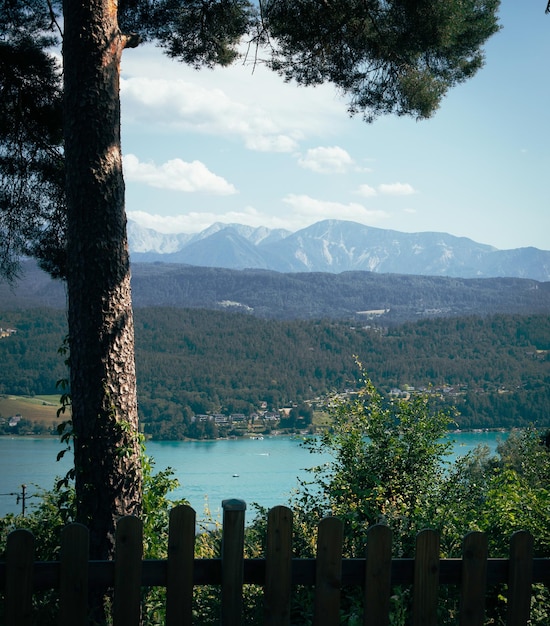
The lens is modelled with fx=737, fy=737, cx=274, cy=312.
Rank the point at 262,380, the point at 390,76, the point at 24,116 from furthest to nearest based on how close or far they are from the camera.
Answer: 1. the point at 262,380
2. the point at 390,76
3. the point at 24,116

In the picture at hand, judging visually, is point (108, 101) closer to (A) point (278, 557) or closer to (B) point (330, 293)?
(A) point (278, 557)

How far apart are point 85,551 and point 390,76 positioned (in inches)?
169

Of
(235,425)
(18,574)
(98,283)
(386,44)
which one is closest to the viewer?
(18,574)

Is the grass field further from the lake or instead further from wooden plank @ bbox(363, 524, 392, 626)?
wooden plank @ bbox(363, 524, 392, 626)

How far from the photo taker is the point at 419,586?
80.8 inches

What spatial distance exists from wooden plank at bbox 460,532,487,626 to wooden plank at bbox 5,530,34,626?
117cm

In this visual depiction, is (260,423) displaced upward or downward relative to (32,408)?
downward

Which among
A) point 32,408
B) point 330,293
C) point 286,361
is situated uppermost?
point 330,293

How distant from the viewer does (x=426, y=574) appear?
80.6 inches

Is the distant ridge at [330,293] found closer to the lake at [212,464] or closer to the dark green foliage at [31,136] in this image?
the lake at [212,464]

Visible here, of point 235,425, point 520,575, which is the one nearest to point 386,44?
point 520,575

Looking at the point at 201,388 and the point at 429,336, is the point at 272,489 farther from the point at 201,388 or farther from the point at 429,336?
the point at 429,336

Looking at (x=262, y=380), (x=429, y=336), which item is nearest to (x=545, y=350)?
(x=429, y=336)

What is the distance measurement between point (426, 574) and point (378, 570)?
147 millimetres
